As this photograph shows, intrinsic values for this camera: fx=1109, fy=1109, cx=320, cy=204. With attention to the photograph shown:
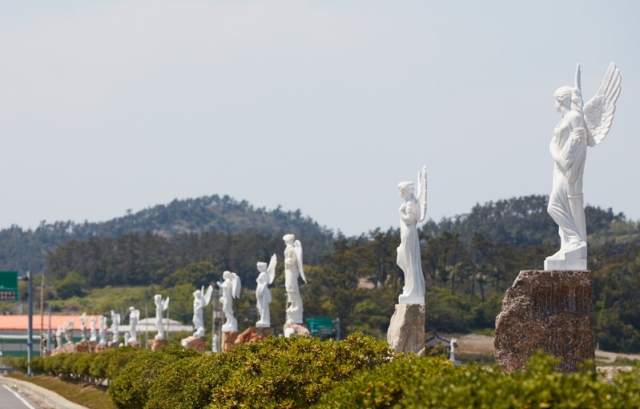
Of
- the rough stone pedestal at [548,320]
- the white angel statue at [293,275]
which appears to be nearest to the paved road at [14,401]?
the white angel statue at [293,275]

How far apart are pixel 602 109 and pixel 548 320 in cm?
247

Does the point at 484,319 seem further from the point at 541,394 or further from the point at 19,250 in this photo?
the point at 19,250

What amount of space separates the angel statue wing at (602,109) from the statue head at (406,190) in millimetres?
4991

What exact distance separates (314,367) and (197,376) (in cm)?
415

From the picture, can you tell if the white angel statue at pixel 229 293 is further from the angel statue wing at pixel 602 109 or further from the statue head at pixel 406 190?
the angel statue wing at pixel 602 109

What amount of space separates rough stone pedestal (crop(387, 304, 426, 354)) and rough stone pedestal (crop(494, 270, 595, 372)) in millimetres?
4394

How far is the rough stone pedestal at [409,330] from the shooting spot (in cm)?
1566

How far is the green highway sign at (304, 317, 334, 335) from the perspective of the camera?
51406 mm

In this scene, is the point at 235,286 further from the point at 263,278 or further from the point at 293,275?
the point at 293,275

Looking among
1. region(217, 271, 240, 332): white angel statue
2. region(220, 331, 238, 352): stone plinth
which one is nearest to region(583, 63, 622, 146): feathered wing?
region(220, 331, 238, 352): stone plinth

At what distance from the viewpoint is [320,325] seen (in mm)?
51938

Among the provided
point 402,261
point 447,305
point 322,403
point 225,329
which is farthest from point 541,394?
point 447,305

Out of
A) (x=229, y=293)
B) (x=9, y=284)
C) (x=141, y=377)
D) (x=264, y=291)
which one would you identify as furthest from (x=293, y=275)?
(x=9, y=284)

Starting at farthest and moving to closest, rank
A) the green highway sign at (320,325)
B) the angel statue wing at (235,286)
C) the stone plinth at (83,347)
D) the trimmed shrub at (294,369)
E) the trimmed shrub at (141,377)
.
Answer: the stone plinth at (83,347) → the green highway sign at (320,325) → the angel statue wing at (235,286) → the trimmed shrub at (141,377) → the trimmed shrub at (294,369)
